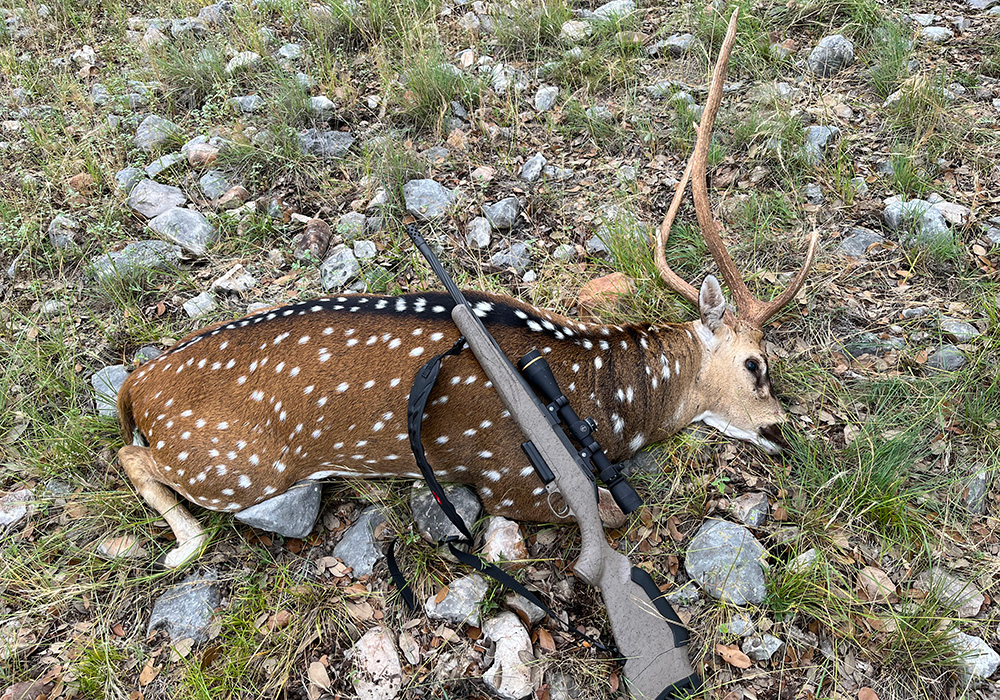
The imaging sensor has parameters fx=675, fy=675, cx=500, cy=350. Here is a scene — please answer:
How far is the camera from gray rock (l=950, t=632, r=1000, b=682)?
113 inches

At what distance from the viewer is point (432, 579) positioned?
346cm

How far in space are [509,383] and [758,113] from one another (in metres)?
3.28

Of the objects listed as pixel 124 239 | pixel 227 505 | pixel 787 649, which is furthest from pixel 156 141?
pixel 787 649

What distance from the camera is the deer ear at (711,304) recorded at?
366 centimetres

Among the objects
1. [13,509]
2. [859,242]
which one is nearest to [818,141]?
[859,242]

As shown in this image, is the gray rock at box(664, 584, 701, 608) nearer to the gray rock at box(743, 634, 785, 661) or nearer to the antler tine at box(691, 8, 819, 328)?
the gray rock at box(743, 634, 785, 661)

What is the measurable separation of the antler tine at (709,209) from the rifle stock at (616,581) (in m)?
1.44

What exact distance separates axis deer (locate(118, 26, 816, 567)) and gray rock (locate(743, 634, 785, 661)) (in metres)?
1.07

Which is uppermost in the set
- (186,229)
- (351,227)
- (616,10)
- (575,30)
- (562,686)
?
(616,10)

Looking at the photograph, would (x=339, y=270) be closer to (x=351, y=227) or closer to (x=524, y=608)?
(x=351, y=227)

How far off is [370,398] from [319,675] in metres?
1.33

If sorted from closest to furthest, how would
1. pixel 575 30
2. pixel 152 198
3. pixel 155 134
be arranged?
pixel 152 198 < pixel 155 134 < pixel 575 30

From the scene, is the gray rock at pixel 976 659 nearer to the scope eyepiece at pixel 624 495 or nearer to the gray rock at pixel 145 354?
the scope eyepiece at pixel 624 495

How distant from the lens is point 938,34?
5.45 metres
